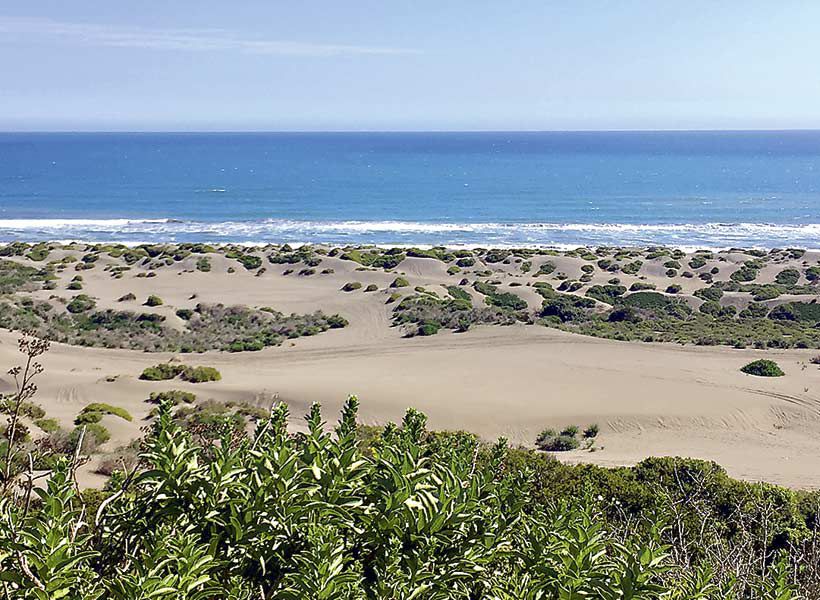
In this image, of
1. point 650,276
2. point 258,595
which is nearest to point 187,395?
point 258,595

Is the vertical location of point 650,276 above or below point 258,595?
below

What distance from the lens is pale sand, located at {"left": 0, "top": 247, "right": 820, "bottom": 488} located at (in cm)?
1730

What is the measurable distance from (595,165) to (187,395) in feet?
417

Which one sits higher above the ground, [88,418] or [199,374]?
[88,418]

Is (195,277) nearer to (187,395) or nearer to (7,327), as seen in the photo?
(7,327)

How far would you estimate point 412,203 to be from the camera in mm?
84000

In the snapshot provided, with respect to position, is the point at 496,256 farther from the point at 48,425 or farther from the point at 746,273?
the point at 48,425

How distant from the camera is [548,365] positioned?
79.4 ft

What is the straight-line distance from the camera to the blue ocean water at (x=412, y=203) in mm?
64750

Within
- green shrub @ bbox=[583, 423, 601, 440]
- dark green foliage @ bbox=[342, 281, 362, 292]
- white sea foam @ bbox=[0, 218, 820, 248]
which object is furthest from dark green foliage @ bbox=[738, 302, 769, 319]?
white sea foam @ bbox=[0, 218, 820, 248]

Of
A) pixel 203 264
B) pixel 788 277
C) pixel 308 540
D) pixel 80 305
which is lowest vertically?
pixel 788 277

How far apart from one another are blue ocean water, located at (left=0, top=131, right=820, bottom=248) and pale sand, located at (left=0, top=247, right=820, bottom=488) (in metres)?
34.5

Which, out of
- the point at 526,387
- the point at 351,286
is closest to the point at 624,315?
the point at 526,387

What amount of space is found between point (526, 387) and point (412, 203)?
6364cm
